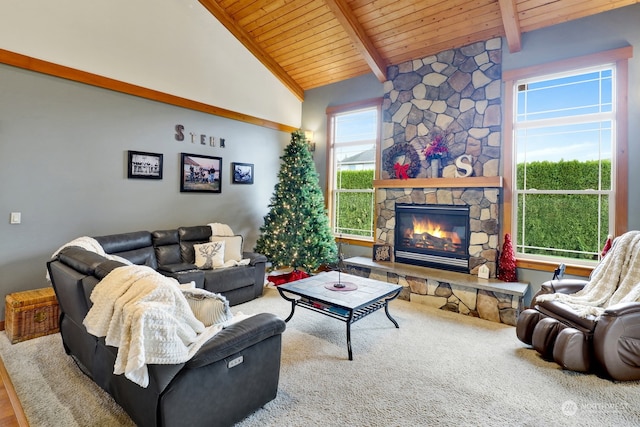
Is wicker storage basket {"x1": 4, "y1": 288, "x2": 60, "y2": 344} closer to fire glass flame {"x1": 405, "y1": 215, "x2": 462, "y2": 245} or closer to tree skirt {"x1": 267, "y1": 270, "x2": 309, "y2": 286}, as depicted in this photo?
tree skirt {"x1": 267, "y1": 270, "x2": 309, "y2": 286}

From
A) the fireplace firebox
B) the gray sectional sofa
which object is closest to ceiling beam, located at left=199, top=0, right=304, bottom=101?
the fireplace firebox

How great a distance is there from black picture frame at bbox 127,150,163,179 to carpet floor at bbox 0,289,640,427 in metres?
2.14

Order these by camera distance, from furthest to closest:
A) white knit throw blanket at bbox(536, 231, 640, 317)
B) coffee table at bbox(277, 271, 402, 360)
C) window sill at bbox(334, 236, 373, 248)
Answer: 1. window sill at bbox(334, 236, 373, 248)
2. coffee table at bbox(277, 271, 402, 360)
3. white knit throw blanket at bbox(536, 231, 640, 317)

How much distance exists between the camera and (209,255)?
14.7ft

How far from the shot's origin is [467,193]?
15.0ft

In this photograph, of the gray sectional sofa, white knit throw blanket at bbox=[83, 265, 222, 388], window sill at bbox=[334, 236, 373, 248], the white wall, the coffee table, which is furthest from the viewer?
window sill at bbox=[334, 236, 373, 248]

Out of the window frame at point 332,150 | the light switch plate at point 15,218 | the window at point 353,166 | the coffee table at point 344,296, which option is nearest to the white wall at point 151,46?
the window frame at point 332,150

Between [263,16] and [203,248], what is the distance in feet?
12.2

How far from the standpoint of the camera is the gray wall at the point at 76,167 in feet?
11.6

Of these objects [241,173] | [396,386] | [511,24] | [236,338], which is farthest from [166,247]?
[511,24]

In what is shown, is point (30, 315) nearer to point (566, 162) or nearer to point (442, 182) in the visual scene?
point (442, 182)

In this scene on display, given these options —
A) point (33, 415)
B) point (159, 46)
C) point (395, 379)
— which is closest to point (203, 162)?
point (159, 46)

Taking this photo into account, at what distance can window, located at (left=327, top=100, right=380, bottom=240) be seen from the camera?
5898 mm

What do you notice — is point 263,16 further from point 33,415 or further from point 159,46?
point 33,415
